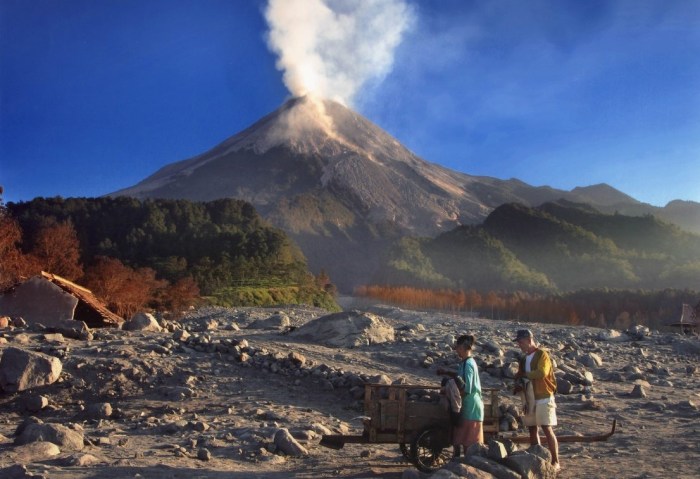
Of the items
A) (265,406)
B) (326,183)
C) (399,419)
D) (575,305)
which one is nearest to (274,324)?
(265,406)

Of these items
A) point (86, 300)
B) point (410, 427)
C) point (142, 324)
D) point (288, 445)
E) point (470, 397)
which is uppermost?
point (86, 300)

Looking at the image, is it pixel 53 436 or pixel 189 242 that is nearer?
pixel 53 436

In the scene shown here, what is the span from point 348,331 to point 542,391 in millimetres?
9162

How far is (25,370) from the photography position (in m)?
9.77

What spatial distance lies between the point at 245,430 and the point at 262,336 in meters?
8.79

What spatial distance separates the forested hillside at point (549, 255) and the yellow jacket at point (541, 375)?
8236 centimetres

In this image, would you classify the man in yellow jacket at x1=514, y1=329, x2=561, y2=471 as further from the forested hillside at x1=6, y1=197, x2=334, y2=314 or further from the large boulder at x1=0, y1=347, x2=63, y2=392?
the forested hillside at x1=6, y1=197, x2=334, y2=314

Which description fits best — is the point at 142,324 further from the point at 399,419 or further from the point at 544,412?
the point at 544,412

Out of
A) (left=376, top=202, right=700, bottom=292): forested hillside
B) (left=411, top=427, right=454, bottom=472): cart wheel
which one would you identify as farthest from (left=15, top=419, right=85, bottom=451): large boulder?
(left=376, top=202, right=700, bottom=292): forested hillside

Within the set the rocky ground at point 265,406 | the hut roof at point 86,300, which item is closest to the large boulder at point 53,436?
the rocky ground at point 265,406

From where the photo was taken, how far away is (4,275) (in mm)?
16734

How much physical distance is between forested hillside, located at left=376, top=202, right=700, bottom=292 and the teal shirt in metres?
83.0

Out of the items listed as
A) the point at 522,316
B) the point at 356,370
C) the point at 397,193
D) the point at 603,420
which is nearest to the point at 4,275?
the point at 356,370

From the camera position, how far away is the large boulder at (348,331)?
15820 mm
